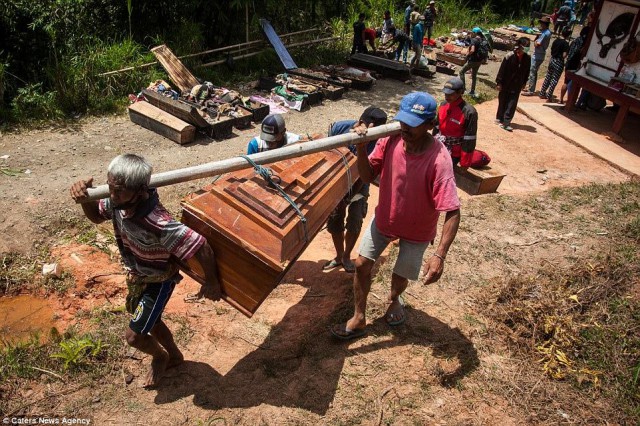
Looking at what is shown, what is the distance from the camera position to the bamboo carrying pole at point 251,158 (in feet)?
9.09

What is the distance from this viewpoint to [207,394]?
10.8 feet

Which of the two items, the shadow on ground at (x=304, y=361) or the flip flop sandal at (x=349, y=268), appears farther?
the flip flop sandal at (x=349, y=268)

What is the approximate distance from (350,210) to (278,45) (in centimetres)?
838

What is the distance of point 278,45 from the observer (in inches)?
458

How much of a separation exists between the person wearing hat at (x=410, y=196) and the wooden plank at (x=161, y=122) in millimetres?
4938

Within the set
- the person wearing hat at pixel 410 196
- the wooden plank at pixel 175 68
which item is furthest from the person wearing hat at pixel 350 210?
the wooden plank at pixel 175 68

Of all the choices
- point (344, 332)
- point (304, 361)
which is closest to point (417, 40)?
point (344, 332)

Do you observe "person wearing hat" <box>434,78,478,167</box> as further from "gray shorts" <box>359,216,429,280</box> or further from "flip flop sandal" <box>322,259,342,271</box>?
"gray shorts" <box>359,216,429,280</box>

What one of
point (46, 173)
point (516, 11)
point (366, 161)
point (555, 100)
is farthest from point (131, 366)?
point (516, 11)

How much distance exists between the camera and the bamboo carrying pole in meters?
2.77

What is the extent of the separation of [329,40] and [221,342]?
38.8 feet

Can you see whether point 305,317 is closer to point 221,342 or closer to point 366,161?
point 221,342

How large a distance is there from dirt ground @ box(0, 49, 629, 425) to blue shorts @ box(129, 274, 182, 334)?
2.00 ft

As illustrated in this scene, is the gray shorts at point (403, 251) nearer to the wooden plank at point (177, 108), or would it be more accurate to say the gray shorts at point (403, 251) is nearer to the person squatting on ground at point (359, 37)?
the wooden plank at point (177, 108)
